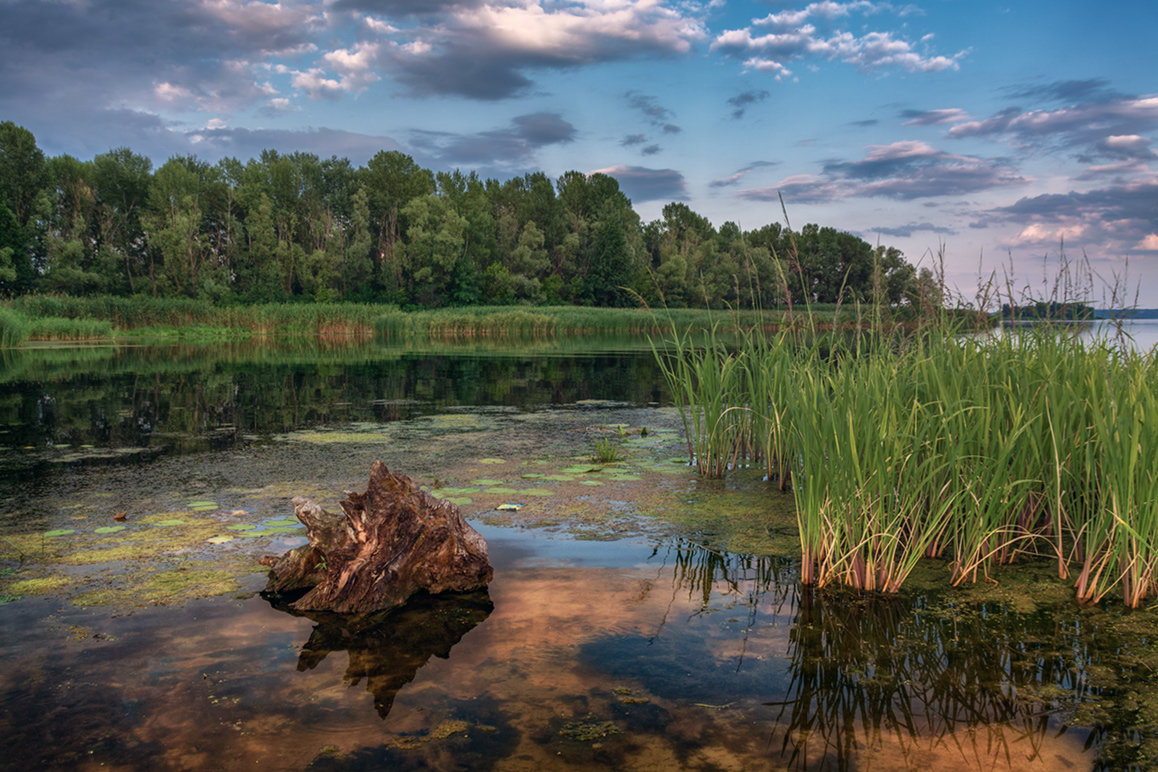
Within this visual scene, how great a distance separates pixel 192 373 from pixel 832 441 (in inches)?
635

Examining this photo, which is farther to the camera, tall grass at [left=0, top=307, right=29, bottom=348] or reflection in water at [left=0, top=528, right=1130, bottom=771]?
tall grass at [left=0, top=307, right=29, bottom=348]

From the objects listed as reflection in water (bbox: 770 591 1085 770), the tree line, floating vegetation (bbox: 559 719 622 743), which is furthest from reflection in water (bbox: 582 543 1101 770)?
the tree line

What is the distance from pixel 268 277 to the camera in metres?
53.2

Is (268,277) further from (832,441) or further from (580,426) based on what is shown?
(832,441)

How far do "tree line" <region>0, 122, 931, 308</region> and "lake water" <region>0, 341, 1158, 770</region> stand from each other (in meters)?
39.6

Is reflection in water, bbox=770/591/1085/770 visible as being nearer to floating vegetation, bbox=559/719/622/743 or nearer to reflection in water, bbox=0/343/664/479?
→ floating vegetation, bbox=559/719/622/743

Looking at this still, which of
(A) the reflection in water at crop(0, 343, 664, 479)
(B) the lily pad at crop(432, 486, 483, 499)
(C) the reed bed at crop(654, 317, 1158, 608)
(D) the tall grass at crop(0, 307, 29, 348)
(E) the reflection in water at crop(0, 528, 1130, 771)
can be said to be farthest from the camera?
(D) the tall grass at crop(0, 307, 29, 348)

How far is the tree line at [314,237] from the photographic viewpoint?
5003 cm

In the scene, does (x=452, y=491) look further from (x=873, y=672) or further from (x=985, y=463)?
(x=985, y=463)

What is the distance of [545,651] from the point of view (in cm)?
324

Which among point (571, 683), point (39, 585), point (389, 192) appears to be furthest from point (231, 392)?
point (389, 192)

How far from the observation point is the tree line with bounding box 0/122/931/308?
5003 centimetres

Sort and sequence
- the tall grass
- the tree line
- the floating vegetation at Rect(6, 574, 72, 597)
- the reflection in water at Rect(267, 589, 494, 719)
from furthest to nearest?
the tree line, the tall grass, the floating vegetation at Rect(6, 574, 72, 597), the reflection in water at Rect(267, 589, 494, 719)

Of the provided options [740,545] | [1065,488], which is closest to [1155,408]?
[1065,488]
